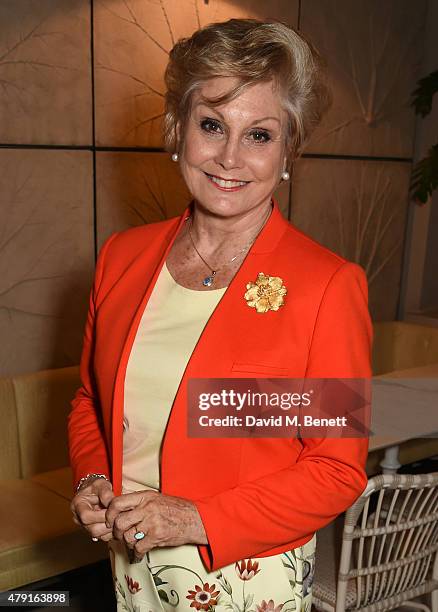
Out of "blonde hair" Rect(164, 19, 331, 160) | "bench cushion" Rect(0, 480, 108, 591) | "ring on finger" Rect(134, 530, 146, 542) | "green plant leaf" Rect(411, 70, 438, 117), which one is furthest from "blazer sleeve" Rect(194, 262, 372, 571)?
"green plant leaf" Rect(411, 70, 438, 117)

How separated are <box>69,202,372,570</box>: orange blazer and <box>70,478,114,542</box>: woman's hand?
7 cm

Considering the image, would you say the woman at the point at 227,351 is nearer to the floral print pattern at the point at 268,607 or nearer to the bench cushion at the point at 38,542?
the floral print pattern at the point at 268,607

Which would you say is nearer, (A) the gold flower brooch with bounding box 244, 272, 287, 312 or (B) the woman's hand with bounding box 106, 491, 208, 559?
(B) the woman's hand with bounding box 106, 491, 208, 559

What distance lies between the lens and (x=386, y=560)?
222cm

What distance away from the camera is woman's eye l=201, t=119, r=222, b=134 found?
1.42 metres

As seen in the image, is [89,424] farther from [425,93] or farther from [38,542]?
[425,93]

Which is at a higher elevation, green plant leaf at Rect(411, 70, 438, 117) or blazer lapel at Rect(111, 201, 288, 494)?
green plant leaf at Rect(411, 70, 438, 117)

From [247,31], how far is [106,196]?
82.5 inches

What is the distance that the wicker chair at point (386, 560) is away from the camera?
83.0 inches

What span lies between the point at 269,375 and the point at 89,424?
51 centimetres

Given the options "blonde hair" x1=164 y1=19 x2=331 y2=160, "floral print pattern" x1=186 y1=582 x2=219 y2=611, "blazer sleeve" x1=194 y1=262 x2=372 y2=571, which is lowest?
"floral print pattern" x1=186 y1=582 x2=219 y2=611

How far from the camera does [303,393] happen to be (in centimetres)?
129

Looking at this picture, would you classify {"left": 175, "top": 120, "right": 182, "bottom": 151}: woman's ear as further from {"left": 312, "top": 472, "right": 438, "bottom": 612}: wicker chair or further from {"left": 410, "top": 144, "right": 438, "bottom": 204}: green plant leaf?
{"left": 410, "top": 144, "right": 438, "bottom": 204}: green plant leaf

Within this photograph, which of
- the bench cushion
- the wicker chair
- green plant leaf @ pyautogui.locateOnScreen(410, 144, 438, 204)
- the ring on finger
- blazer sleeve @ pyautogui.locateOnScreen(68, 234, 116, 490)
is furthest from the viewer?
green plant leaf @ pyautogui.locateOnScreen(410, 144, 438, 204)
